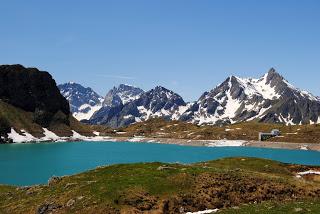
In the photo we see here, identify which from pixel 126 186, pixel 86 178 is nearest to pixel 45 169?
pixel 86 178

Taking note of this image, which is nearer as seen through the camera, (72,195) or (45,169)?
(72,195)

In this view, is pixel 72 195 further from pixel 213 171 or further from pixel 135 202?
pixel 213 171

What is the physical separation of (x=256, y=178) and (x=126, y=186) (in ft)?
57.2

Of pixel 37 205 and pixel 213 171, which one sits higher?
pixel 213 171

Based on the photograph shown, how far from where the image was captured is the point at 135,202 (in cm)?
4862

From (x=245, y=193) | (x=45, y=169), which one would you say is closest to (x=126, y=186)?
(x=245, y=193)

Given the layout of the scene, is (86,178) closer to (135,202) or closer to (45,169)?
(135,202)

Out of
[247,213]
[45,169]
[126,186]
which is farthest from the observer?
[45,169]

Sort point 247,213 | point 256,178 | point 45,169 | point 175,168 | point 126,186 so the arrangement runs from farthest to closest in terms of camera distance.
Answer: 1. point 45,169
2. point 175,168
3. point 256,178
4. point 126,186
5. point 247,213

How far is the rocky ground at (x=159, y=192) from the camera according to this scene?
48719 millimetres

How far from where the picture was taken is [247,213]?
38969mm

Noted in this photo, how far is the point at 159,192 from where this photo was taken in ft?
168

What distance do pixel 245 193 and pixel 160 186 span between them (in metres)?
10.6

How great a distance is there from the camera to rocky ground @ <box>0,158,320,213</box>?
48719 mm
